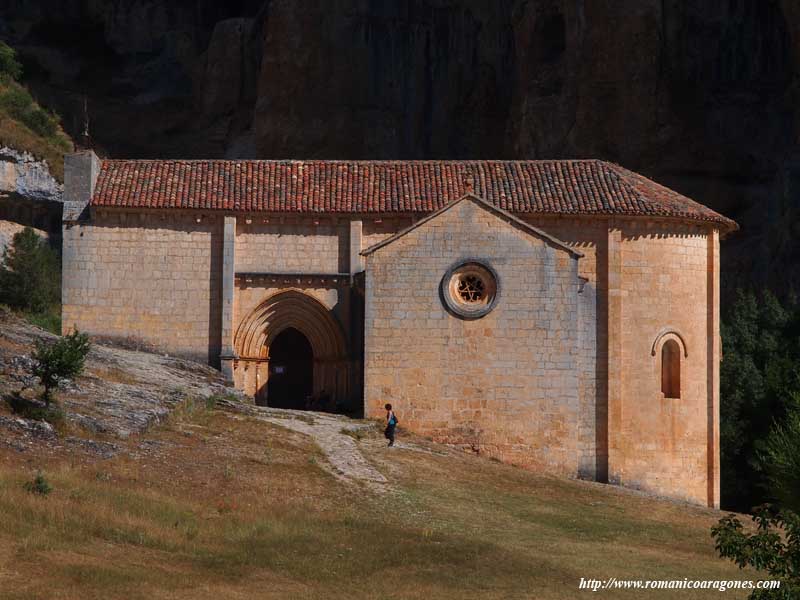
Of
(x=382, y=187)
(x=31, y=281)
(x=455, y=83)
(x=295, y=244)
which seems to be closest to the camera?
(x=295, y=244)

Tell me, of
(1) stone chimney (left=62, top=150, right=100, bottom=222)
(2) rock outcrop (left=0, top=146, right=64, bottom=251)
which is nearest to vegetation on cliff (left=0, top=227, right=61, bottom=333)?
(2) rock outcrop (left=0, top=146, right=64, bottom=251)

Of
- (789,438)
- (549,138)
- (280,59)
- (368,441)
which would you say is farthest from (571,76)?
(789,438)

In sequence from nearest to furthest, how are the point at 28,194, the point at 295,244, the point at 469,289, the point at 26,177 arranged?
1. the point at 469,289
2. the point at 295,244
3. the point at 28,194
4. the point at 26,177

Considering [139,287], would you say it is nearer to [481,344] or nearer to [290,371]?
[290,371]

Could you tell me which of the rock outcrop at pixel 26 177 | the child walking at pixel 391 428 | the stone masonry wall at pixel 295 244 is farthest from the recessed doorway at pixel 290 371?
the rock outcrop at pixel 26 177

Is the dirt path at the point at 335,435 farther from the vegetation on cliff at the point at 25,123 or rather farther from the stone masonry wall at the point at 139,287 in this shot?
the vegetation on cliff at the point at 25,123

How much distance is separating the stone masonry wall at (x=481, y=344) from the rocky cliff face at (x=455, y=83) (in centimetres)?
1428

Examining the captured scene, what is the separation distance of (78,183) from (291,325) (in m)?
6.34

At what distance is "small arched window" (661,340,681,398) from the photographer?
3253cm

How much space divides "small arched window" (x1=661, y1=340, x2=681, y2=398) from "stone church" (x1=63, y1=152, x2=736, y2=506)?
0.04 meters

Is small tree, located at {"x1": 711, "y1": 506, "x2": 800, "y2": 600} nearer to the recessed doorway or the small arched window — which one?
the small arched window

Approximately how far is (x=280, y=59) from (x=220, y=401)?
88.6 ft

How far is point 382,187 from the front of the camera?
33.7m

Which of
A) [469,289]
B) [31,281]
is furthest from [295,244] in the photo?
[31,281]
